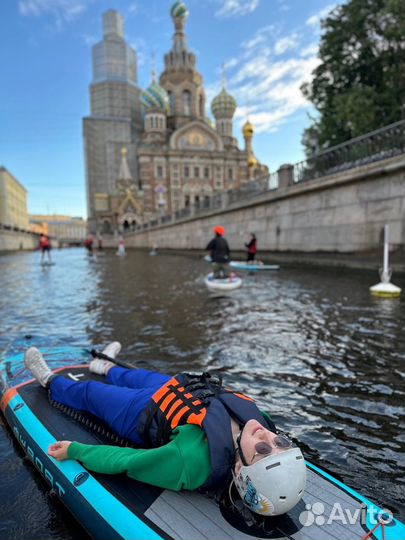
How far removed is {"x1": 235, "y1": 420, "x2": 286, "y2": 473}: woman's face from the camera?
1.99 metres

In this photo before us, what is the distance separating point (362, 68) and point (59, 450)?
1084 inches

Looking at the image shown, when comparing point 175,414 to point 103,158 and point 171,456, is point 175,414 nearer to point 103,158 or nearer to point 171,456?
point 171,456

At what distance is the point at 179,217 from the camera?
1463 inches

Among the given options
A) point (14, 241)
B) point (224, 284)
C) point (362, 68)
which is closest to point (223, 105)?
point (14, 241)

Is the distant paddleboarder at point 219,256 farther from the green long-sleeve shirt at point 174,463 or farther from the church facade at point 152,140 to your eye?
the church facade at point 152,140

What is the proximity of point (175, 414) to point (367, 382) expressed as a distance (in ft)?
9.75

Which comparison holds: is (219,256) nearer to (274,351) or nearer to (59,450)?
(274,351)

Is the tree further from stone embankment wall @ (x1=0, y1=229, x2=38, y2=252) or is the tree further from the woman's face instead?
→ stone embankment wall @ (x1=0, y1=229, x2=38, y2=252)

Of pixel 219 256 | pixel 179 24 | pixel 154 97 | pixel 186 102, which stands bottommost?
pixel 219 256

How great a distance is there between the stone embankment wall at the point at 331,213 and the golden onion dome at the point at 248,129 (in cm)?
5892

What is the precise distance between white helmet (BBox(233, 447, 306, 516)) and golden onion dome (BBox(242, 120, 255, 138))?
81601mm

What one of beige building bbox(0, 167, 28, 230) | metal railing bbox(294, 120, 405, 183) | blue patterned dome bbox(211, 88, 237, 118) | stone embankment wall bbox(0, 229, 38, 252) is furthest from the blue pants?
blue patterned dome bbox(211, 88, 237, 118)

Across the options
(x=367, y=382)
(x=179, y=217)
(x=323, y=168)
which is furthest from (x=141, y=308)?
(x=179, y=217)

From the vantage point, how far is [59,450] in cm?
265
